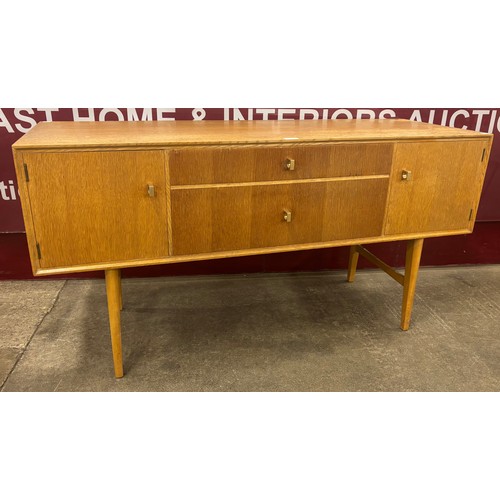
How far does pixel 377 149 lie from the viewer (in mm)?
1997

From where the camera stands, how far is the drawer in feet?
6.16

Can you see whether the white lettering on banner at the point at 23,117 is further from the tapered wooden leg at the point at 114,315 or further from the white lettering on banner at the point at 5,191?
the tapered wooden leg at the point at 114,315

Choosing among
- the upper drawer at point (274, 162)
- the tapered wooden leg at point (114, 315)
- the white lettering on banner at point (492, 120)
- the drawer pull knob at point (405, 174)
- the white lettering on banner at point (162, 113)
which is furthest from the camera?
the white lettering on banner at point (492, 120)

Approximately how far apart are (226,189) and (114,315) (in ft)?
2.35

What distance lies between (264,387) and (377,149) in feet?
3.69

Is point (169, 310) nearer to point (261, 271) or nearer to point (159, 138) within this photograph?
point (261, 271)

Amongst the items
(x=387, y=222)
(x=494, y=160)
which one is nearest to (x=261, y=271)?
(x=387, y=222)

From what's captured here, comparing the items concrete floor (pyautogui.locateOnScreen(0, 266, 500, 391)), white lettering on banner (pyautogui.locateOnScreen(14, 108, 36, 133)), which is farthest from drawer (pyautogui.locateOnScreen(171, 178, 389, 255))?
white lettering on banner (pyautogui.locateOnScreen(14, 108, 36, 133))

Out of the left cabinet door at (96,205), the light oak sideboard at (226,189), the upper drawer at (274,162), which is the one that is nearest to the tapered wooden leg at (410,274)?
the light oak sideboard at (226,189)

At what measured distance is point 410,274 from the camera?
7.86ft

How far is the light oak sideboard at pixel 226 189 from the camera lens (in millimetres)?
1707

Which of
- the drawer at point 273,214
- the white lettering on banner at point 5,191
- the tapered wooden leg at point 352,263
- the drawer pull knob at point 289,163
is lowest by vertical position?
the tapered wooden leg at point 352,263

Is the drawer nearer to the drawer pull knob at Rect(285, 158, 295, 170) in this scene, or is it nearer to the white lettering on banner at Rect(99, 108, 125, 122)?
the drawer pull knob at Rect(285, 158, 295, 170)

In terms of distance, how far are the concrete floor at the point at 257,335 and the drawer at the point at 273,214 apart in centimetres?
58
